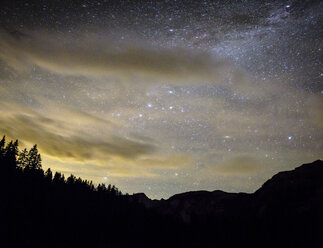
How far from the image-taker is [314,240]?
66.0 m

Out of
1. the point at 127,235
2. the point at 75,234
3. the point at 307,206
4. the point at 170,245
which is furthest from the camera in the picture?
the point at 307,206

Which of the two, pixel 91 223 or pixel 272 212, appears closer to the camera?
pixel 91 223

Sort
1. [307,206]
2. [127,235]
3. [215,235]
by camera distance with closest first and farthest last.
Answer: [127,235], [215,235], [307,206]

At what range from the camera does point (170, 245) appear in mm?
63500

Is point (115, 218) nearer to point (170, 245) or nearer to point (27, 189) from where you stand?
point (170, 245)

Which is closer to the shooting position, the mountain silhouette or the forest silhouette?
the forest silhouette

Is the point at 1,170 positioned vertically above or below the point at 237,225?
above

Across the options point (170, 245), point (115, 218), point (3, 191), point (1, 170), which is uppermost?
point (1, 170)

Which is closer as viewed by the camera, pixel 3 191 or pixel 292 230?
pixel 3 191

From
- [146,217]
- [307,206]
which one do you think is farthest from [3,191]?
[307,206]

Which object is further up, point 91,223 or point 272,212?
point 272,212

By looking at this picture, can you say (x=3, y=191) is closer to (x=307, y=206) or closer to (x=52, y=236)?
(x=52, y=236)

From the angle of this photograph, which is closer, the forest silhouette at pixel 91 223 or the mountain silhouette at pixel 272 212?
the forest silhouette at pixel 91 223

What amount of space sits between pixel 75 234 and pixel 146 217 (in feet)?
145
